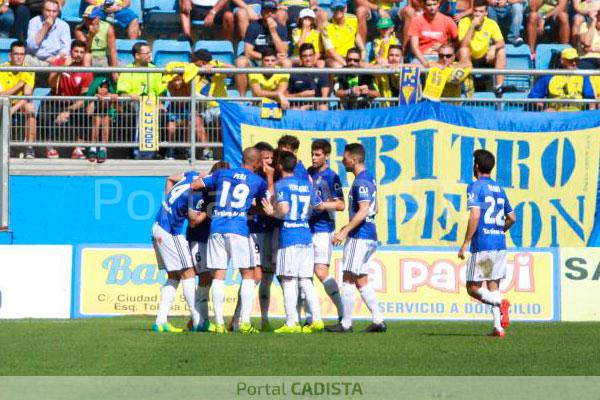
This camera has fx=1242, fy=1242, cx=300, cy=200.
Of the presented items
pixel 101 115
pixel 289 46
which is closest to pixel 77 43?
pixel 101 115

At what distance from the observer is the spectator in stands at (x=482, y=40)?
2041 cm

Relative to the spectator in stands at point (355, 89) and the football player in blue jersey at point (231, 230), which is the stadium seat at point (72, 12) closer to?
the spectator in stands at point (355, 89)

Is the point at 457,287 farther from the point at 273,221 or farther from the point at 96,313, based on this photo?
the point at 96,313

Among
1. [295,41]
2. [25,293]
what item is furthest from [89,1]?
[25,293]

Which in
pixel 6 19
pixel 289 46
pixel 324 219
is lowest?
pixel 324 219

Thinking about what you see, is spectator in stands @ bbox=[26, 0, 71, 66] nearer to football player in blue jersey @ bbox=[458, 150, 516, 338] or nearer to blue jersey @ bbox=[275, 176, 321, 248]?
blue jersey @ bbox=[275, 176, 321, 248]

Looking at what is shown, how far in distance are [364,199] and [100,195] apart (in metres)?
5.90

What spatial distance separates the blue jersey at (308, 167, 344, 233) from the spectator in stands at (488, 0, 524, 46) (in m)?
8.02

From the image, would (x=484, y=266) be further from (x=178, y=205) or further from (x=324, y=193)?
(x=178, y=205)

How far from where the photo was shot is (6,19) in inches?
826

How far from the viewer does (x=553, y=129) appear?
18.9 meters

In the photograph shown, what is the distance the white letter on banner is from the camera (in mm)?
18719

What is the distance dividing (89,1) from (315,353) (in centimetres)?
1142

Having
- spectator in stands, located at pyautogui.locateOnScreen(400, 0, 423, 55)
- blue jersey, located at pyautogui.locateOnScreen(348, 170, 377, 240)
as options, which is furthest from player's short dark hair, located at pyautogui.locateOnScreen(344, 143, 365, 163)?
spectator in stands, located at pyautogui.locateOnScreen(400, 0, 423, 55)
